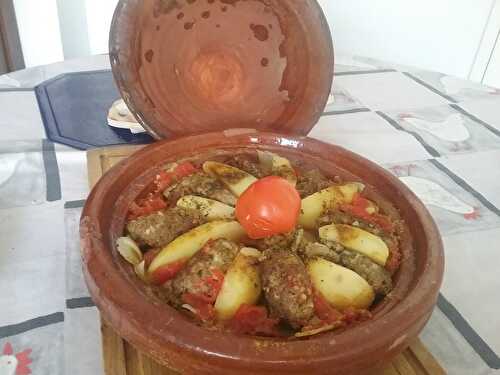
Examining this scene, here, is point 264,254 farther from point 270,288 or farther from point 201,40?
point 201,40

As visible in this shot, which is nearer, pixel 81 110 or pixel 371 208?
pixel 371 208

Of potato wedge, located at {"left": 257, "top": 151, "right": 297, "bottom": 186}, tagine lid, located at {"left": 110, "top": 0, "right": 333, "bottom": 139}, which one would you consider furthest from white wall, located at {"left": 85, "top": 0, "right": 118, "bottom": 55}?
potato wedge, located at {"left": 257, "top": 151, "right": 297, "bottom": 186}

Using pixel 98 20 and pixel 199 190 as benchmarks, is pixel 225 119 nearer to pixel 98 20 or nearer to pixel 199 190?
pixel 199 190

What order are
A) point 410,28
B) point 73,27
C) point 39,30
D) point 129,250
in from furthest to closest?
point 410,28
point 73,27
point 39,30
point 129,250

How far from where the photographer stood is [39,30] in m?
1.83

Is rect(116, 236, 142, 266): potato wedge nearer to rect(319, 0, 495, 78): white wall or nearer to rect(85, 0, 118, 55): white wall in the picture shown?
rect(85, 0, 118, 55): white wall

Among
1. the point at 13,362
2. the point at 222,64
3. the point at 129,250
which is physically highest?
the point at 222,64

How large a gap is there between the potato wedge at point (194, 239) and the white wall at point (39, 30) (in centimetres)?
144

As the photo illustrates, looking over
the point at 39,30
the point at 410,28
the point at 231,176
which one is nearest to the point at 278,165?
the point at 231,176

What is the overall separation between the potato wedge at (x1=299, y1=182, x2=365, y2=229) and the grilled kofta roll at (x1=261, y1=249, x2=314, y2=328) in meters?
0.12

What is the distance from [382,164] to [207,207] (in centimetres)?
50

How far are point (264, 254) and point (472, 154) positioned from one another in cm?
69

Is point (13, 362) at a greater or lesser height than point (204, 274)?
lesser

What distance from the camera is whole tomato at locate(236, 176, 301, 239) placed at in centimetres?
64
